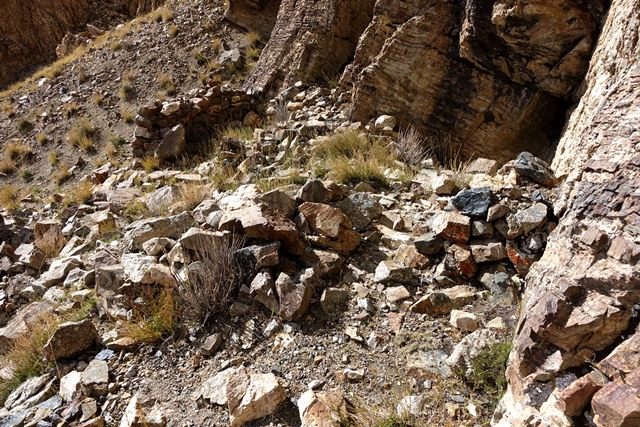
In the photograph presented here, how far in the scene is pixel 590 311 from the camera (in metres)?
1.75

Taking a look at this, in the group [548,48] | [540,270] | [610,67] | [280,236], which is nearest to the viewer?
[540,270]

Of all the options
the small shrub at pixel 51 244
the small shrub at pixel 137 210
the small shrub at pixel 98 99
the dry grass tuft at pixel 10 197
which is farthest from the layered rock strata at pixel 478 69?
the small shrub at pixel 98 99

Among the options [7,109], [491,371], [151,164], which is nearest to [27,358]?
[491,371]

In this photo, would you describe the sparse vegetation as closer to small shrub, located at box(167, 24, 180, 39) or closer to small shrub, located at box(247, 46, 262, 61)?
small shrub, located at box(167, 24, 180, 39)

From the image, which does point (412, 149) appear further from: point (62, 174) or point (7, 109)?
point (7, 109)

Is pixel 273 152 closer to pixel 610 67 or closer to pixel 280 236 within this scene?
pixel 280 236

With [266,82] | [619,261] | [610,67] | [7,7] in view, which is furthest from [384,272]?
[7,7]

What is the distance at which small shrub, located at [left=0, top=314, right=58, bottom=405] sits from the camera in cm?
314

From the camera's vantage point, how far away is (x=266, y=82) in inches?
349

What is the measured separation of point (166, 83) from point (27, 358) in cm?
850

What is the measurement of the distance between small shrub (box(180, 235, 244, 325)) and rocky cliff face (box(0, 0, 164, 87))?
756 inches

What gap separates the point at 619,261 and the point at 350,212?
2.35 m

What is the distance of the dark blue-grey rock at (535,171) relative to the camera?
3.56 meters

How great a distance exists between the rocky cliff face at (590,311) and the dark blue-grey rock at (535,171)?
1.11 m
